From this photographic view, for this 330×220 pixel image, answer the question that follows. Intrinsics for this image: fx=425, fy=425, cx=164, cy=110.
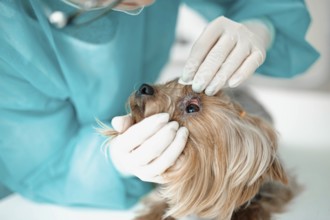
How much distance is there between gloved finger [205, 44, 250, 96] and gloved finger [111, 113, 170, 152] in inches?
5.7

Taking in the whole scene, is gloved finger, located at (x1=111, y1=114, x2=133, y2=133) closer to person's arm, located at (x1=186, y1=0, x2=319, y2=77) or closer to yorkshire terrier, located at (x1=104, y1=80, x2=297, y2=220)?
yorkshire terrier, located at (x1=104, y1=80, x2=297, y2=220)

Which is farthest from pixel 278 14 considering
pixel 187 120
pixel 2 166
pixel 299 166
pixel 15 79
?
pixel 2 166

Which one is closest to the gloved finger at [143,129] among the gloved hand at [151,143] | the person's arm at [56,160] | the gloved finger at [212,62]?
the gloved hand at [151,143]

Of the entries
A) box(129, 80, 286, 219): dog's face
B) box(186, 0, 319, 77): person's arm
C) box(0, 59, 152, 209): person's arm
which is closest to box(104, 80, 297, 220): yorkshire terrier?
box(129, 80, 286, 219): dog's face

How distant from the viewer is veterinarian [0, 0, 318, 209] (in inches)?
42.6

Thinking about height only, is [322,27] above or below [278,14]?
below

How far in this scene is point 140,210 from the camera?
1.37m

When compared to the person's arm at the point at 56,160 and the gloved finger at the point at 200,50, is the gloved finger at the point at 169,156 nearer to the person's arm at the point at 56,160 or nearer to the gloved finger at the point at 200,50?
the gloved finger at the point at 200,50

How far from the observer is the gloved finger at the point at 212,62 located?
107 centimetres

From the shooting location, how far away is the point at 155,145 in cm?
101

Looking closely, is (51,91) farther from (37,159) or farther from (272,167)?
(272,167)

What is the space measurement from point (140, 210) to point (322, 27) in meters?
1.50

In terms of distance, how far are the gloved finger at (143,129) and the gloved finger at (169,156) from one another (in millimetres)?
50

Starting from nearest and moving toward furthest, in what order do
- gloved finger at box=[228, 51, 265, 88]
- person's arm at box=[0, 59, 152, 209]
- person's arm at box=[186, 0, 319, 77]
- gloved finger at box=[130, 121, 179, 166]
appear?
gloved finger at box=[130, 121, 179, 166] < gloved finger at box=[228, 51, 265, 88] < person's arm at box=[0, 59, 152, 209] < person's arm at box=[186, 0, 319, 77]
